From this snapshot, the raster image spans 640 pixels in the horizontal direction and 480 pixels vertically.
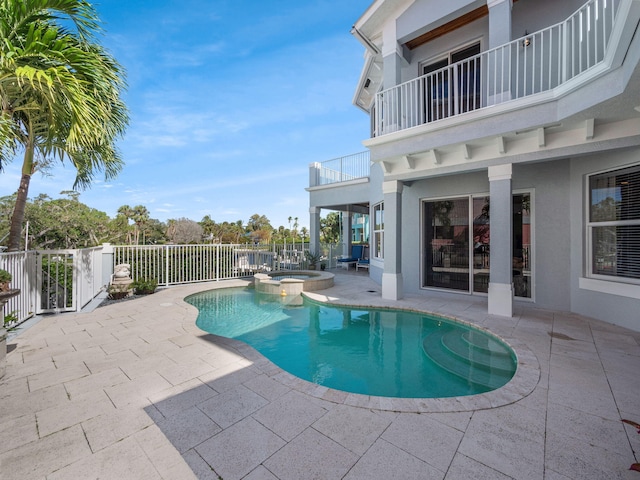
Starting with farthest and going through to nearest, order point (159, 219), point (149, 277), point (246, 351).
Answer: point (159, 219), point (149, 277), point (246, 351)

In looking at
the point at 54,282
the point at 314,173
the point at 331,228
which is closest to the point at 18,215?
the point at 54,282

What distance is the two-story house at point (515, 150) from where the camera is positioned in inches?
186

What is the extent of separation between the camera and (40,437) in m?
2.26

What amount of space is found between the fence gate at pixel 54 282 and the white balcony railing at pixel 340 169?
9.95m

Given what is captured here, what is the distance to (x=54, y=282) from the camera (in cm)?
645

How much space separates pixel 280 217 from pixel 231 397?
5150 cm

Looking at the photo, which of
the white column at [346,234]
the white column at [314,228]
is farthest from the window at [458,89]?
the white column at [346,234]

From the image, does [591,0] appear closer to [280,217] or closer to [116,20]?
[116,20]

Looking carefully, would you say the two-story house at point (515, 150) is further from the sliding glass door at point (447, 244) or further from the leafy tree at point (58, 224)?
the leafy tree at point (58, 224)

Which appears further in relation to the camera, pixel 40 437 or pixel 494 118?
pixel 494 118

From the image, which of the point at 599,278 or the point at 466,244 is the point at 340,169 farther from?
the point at 599,278

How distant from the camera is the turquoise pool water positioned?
3619mm

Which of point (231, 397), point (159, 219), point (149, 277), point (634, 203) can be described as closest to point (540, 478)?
point (231, 397)

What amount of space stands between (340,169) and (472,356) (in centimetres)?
1065
